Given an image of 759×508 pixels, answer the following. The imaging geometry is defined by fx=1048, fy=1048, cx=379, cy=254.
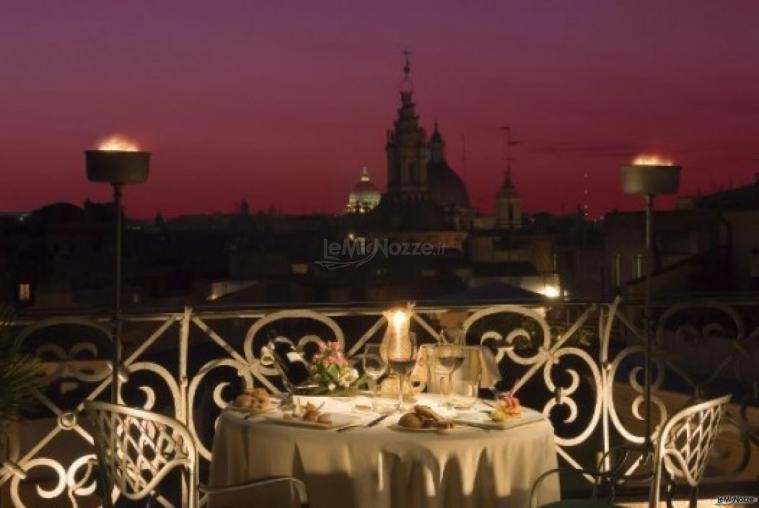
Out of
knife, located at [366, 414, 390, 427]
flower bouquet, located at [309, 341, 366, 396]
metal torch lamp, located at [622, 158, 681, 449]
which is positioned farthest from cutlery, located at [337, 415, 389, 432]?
metal torch lamp, located at [622, 158, 681, 449]

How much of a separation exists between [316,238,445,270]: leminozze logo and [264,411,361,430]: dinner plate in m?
83.5

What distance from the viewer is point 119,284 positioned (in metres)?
5.46

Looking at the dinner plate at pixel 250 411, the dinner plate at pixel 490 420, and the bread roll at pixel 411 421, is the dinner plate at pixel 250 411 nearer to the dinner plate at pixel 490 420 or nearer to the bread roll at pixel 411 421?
the bread roll at pixel 411 421

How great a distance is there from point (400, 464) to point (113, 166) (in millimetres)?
2300

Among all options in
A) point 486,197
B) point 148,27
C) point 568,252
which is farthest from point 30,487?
point 486,197

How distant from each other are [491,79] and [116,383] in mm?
42149

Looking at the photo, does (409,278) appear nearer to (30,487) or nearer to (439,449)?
(30,487)

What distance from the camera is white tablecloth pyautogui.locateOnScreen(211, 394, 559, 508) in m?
4.05

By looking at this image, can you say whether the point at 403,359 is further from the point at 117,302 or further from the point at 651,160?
the point at 651,160

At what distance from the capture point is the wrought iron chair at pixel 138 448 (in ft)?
13.4

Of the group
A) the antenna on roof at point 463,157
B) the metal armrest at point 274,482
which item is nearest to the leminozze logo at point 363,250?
the antenna on roof at point 463,157

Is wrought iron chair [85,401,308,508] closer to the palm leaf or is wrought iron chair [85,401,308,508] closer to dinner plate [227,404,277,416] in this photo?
dinner plate [227,404,277,416]

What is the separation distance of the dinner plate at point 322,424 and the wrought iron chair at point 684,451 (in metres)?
0.80

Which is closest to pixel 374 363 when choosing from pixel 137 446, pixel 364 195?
pixel 137 446
